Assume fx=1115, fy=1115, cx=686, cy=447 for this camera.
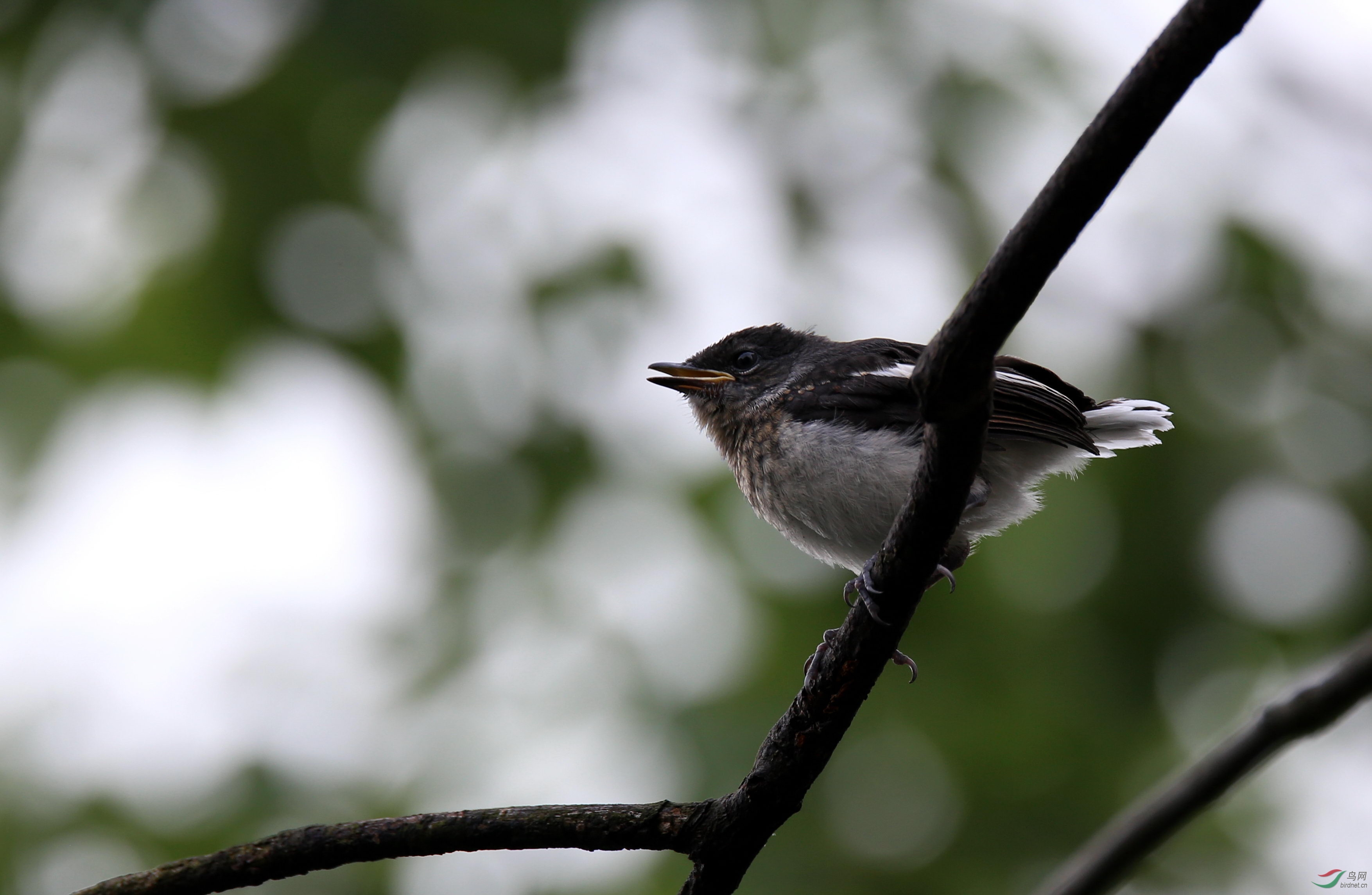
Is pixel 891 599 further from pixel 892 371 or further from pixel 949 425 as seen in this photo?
pixel 892 371

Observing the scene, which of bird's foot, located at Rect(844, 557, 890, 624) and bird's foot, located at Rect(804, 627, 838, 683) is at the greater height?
bird's foot, located at Rect(844, 557, 890, 624)

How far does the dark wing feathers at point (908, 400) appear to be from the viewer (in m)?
3.77

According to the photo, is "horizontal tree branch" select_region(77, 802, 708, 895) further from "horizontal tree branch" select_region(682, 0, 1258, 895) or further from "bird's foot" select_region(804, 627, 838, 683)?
"bird's foot" select_region(804, 627, 838, 683)

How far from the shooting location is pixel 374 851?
2367mm

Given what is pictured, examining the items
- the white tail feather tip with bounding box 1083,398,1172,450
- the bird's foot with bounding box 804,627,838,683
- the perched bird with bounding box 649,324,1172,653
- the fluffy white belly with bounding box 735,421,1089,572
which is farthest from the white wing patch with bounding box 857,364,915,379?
the bird's foot with bounding box 804,627,838,683

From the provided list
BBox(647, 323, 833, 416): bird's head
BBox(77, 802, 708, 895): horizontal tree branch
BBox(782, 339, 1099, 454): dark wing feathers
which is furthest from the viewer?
BBox(647, 323, 833, 416): bird's head

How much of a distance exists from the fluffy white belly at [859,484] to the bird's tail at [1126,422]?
6.8 inches

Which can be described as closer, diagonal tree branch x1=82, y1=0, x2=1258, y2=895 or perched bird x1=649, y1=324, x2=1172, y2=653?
diagonal tree branch x1=82, y1=0, x2=1258, y2=895

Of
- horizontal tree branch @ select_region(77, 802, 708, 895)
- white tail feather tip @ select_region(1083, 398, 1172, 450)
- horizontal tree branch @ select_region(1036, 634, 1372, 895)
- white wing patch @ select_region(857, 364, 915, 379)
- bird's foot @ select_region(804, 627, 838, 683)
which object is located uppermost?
horizontal tree branch @ select_region(1036, 634, 1372, 895)

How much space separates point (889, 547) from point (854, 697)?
370mm

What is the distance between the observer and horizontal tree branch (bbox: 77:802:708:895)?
2.34 meters

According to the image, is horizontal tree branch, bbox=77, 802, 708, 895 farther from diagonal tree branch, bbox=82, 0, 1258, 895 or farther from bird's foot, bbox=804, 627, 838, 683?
bird's foot, bbox=804, 627, 838, 683

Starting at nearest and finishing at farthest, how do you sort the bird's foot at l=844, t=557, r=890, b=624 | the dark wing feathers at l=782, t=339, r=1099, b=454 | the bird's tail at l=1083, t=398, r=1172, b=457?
1. the bird's foot at l=844, t=557, r=890, b=624
2. the dark wing feathers at l=782, t=339, r=1099, b=454
3. the bird's tail at l=1083, t=398, r=1172, b=457

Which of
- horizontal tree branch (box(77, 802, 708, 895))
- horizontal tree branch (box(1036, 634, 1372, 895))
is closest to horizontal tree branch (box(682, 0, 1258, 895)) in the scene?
horizontal tree branch (box(77, 802, 708, 895))
